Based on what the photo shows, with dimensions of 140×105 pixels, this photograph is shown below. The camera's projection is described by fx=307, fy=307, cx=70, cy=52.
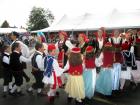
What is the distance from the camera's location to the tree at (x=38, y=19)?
205 ft

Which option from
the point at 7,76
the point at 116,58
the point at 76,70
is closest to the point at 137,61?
the point at 116,58

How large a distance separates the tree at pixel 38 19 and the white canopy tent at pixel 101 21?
33.9m

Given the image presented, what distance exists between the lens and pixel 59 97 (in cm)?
820

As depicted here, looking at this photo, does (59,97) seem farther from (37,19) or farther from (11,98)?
(37,19)

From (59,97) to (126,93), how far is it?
6.39ft

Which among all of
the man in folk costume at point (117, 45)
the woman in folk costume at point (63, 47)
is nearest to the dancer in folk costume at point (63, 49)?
the woman in folk costume at point (63, 47)

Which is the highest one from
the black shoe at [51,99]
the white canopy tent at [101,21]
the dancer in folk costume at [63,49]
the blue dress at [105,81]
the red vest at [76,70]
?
the white canopy tent at [101,21]

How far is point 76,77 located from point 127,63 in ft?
7.55

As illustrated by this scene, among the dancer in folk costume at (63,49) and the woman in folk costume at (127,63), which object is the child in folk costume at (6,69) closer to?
the dancer in folk costume at (63,49)

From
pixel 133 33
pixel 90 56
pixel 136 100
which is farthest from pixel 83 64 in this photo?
pixel 133 33

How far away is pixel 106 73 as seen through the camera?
816 cm

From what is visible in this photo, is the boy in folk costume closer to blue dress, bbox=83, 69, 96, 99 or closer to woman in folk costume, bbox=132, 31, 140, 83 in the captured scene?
blue dress, bbox=83, 69, 96, 99

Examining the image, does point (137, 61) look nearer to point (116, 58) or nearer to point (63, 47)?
point (116, 58)

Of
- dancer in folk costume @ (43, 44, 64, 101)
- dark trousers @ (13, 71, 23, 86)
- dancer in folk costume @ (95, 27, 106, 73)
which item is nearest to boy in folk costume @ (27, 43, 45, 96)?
dark trousers @ (13, 71, 23, 86)
